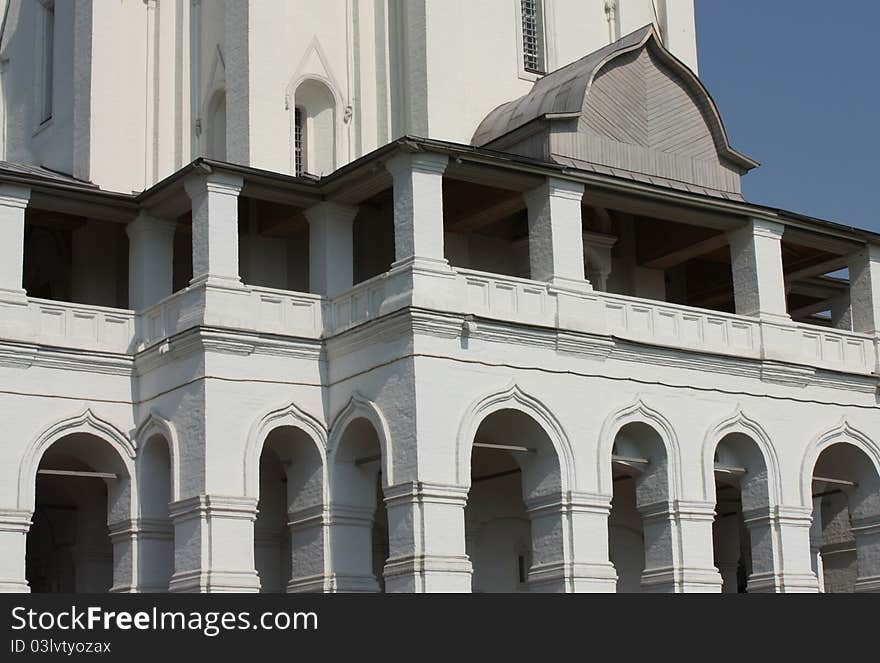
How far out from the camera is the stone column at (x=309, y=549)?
85.3ft

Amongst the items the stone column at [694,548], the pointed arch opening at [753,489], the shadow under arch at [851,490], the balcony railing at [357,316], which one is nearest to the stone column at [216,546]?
the balcony railing at [357,316]

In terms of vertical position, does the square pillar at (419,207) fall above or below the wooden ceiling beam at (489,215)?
below

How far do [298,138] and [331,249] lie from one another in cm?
492

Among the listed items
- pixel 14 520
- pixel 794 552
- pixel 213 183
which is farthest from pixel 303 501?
pixel 794 552

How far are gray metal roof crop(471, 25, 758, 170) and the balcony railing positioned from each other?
354cm

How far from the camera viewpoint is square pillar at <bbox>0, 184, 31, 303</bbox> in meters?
26.7

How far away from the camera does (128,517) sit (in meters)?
27.1

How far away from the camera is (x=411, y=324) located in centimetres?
2508

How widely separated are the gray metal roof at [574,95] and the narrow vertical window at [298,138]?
326cm

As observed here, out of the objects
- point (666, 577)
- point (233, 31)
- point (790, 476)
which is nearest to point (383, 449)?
point (666, 577)

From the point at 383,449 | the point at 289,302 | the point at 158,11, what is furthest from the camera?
the point at 158,11

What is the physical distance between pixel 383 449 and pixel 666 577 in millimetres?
5179

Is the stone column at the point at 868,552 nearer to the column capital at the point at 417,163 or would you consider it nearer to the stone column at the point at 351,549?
the stone column at the point at 351,549
